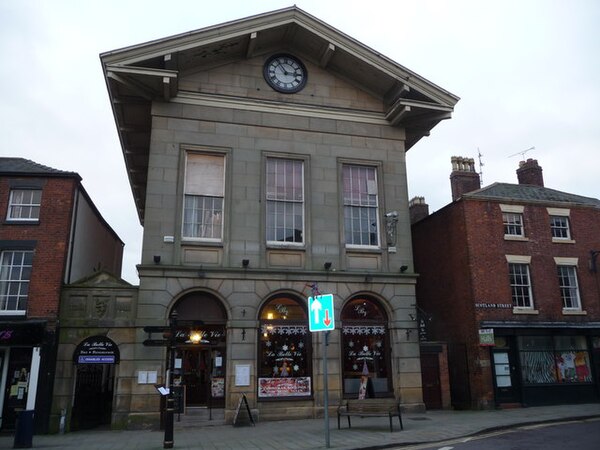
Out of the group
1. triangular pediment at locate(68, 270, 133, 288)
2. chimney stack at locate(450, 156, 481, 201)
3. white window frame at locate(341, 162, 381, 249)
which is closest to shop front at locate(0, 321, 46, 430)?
Result: triangular pediment at locate(68, 270, 133, 288)

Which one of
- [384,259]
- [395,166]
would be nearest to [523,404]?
[384,259]

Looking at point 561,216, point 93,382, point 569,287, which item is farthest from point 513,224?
point 93,382

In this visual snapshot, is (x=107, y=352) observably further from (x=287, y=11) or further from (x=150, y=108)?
(x=287, y=11)

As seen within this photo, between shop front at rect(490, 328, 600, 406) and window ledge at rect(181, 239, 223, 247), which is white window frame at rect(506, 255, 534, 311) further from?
window ledge at rect(181, 239, 223, 247)

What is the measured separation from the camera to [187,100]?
18.6 metres

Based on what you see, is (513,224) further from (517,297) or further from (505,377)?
(505,377)

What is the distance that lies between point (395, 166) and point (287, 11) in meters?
6.99

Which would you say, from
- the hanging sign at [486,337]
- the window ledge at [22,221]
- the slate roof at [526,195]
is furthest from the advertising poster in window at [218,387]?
the slate roof at [526,195]

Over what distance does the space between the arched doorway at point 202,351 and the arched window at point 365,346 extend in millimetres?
4259

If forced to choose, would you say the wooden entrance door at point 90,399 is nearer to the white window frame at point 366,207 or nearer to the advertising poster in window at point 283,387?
the advertising poster in window at point 283,387

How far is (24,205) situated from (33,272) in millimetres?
2399

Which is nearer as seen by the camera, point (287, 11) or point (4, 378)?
point (4, 378)

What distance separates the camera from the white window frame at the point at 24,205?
17.3 meters

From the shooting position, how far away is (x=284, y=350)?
57.9 ft
